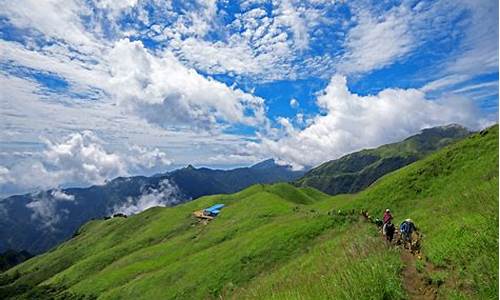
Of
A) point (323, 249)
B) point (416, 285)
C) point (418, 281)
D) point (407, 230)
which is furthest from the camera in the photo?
point (323, 249)

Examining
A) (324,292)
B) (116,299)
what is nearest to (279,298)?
(324,292)

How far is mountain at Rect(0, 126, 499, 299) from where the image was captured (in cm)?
1198

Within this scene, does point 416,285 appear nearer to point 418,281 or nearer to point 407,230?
point 418,281

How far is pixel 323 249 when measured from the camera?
1526 inches

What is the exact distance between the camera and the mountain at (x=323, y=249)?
1198 cm

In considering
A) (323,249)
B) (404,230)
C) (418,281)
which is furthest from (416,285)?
(323,249)

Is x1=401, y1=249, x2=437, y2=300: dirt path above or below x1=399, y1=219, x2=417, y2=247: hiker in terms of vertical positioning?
below

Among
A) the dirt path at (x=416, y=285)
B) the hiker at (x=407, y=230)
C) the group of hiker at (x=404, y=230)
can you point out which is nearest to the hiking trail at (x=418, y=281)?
the dirt path at (x=416, y=285)

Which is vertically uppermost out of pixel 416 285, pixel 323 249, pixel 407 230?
pixel 407 230

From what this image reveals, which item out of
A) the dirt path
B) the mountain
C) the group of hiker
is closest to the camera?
the mountain

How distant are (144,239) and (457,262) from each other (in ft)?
364

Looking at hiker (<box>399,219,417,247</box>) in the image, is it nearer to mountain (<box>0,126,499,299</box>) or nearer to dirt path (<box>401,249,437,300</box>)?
mountain (<box>0,126,499,299</box>)

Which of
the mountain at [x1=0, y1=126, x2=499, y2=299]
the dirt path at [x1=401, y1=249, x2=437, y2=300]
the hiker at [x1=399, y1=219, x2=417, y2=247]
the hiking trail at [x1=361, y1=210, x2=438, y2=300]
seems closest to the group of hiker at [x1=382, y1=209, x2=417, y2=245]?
the hiker at [x1=399, y1=219, x2=417, y2=247]

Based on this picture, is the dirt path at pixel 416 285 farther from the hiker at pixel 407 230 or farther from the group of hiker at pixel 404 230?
the hiker at pixel 407 230
